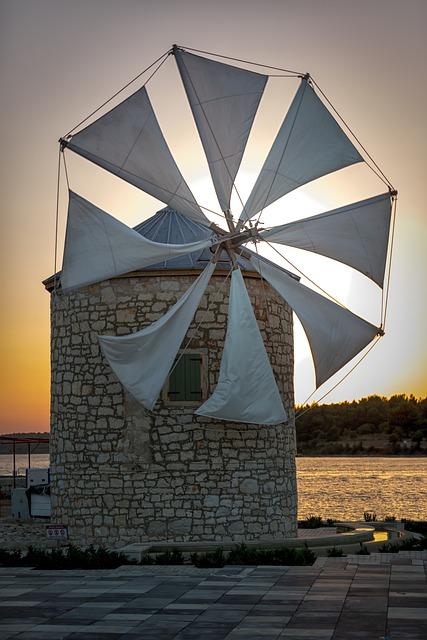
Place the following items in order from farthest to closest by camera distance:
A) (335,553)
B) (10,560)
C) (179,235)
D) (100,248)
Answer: (179,235) → (100,248) → (335,553) → (10,560)

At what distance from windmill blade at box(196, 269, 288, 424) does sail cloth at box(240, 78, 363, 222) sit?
6.15 feet

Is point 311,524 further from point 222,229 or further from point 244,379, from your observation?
point 222,229

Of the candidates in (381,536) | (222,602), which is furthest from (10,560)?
(381,536)

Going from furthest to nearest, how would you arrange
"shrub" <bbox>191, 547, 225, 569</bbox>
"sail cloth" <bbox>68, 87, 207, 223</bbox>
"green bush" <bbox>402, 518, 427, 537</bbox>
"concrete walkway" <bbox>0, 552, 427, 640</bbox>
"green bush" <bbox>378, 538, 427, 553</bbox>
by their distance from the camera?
"green bush" <bbox>402, 518, 427, 537</bbox>
"sail cloth" <bbox>68, 87, 207, 223</bbox>
"green bush" <bbox>378, 538, 427, 553</bbox>
"shrub" <bbox>191, 547, 225, 569</bbox>
"concrete walkway" <bbox>0, 552, 427, 640</bbox>

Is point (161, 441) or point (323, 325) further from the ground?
point (323, 325)

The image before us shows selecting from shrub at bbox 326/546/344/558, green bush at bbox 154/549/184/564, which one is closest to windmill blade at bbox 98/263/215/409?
green bush at bbox 154/549/184/564

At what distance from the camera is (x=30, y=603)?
10812 millimetres

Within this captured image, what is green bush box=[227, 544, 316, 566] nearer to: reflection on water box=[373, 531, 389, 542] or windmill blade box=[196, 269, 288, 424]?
windmill blade box=[196, 269, 288, 424]

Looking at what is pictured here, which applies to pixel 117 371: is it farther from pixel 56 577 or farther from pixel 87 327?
pixel 56 577

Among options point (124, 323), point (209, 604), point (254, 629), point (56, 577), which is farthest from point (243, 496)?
point (254, 629)

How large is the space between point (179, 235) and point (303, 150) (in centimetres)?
300

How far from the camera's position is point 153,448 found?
16.7 m

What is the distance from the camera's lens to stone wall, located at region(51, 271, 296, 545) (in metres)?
16.6

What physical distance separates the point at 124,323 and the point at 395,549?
5.80 m
